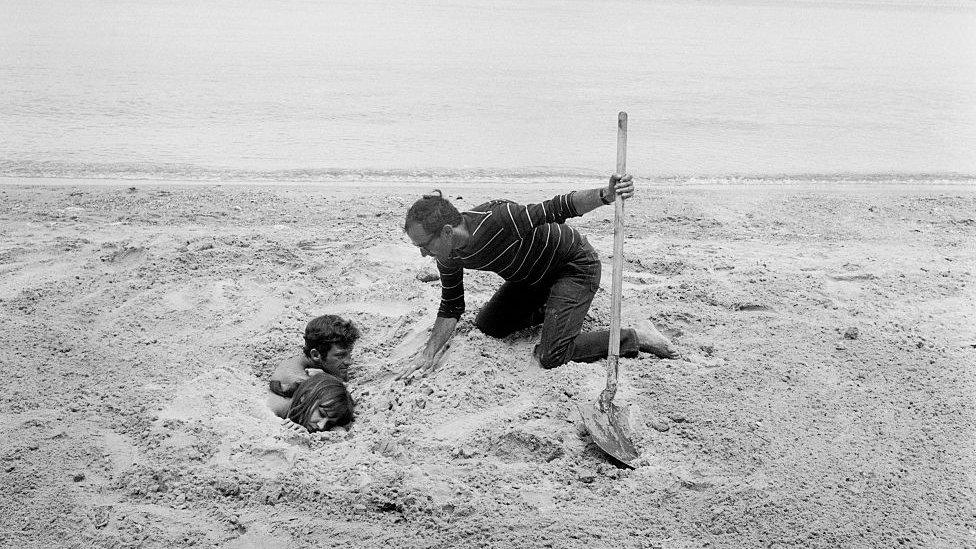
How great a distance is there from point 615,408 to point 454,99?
794 centimetres

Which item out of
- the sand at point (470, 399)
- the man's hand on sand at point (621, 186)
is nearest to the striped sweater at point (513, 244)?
the man's hand on sand at point (621, 186)

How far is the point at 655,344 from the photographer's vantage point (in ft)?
12.6

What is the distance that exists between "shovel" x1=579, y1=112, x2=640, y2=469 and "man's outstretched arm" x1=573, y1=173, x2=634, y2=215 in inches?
1.5

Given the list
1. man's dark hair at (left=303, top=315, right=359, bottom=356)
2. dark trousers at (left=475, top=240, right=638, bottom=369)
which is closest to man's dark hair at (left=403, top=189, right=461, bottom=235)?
Answer: dark trousers at (left=475, top=240, right=638, bottom=369)

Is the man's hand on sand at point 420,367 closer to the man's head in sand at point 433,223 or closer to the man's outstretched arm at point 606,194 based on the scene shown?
the man's head in sand at point 433,223

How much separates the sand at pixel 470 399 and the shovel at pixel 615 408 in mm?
69

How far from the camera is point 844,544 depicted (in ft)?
8.95

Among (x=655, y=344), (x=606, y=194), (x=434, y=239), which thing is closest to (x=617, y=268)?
(x=606, y=194)

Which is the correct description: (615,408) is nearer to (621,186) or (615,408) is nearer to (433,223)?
(621,186)

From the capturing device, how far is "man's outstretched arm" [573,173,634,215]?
3227 millimetres

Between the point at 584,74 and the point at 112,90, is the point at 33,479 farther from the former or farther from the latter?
the point at 584,74

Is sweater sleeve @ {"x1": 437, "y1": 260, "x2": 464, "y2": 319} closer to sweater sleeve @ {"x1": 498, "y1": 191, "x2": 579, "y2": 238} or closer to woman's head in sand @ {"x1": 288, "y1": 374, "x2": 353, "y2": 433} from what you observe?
sweater sleeve @ {"x1": 498, "y1": 191, "x2": 579, "y2": 238}

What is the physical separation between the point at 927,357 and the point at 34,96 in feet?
34.0

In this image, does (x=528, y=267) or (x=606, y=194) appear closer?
(x=606, y=194)
